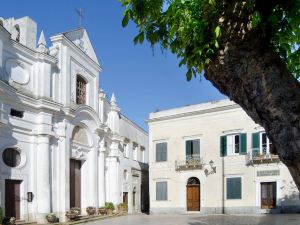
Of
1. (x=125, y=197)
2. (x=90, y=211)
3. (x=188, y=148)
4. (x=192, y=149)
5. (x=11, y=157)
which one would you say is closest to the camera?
(x=11, y=157)

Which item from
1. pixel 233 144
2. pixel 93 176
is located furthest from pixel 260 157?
pixel 93 176

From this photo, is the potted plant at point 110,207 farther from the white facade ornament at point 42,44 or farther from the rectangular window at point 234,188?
the white facade ornament at point 42,44

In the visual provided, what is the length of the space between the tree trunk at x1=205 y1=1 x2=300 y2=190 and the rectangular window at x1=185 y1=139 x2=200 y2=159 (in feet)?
88.0

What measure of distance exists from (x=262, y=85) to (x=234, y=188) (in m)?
26.0

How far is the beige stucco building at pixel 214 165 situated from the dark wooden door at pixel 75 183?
6945mm

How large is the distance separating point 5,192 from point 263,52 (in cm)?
1985

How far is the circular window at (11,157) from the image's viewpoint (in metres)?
21.8

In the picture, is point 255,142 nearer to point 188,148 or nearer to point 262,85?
point 188,148

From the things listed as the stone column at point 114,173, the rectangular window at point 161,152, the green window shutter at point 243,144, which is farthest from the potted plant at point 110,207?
the green window shutter at point 243,144

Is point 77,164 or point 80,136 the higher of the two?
point 80,136

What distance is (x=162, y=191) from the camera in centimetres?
3212

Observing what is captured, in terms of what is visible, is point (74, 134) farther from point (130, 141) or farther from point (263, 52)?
point (263, 52)

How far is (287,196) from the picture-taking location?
86.7ft

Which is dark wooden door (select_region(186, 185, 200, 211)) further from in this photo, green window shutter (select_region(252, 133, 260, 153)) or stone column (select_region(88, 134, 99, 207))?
stone column (select_region(88, 134, 99, 207))
